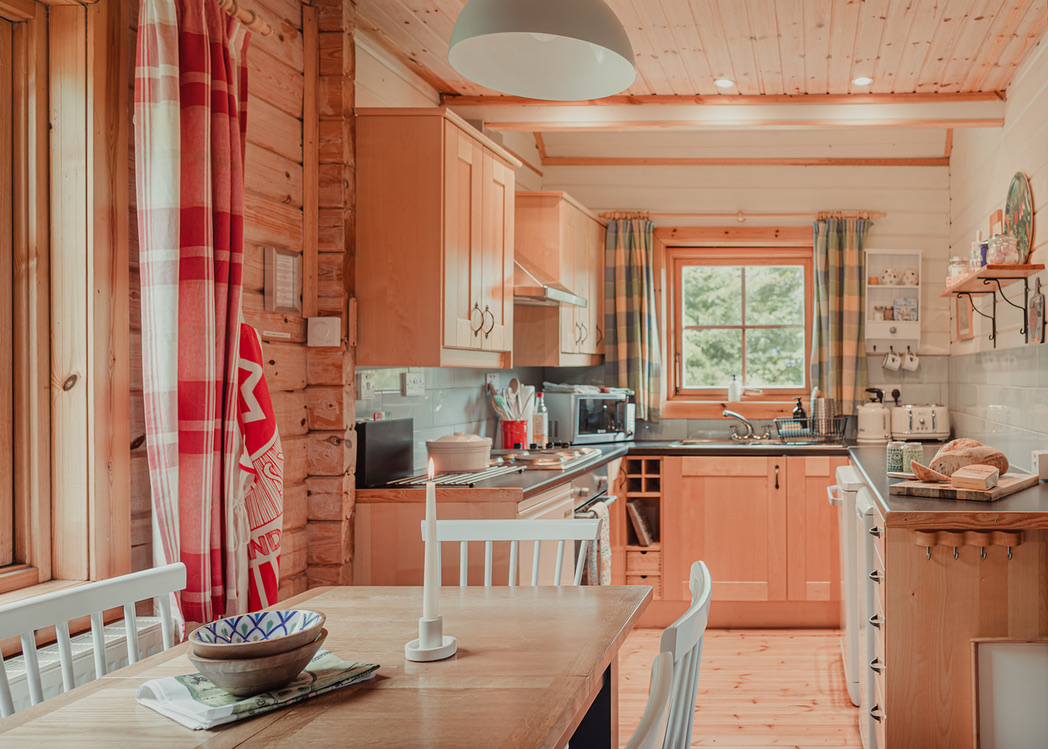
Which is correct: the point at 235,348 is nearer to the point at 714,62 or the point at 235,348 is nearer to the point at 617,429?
the point at 714,62

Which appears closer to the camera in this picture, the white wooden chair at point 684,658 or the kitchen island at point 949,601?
the white wooden chair at point 684,658

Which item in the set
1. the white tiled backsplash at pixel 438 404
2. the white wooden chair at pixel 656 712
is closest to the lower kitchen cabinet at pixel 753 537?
the white tiled backsplash at pixel 438 404

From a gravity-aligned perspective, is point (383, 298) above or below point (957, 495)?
above

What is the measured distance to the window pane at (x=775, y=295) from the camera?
5.32m

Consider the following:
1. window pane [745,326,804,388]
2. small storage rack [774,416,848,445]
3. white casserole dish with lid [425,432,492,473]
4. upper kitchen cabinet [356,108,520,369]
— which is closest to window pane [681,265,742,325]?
window pane [745,326,804,388]

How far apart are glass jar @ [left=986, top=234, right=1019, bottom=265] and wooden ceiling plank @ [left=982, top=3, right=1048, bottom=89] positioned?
72 cm

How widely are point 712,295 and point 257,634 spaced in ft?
14.6

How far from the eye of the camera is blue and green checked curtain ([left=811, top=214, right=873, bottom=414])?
4949mm

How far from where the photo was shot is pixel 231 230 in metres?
2.20

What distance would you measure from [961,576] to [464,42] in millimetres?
1881

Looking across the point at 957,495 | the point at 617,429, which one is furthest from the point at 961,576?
the point at 617,429

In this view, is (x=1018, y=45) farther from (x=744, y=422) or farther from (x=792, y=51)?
(x=744, y=422)

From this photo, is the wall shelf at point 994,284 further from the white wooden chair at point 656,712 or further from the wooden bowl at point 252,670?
the wooden bowl at point 252,670

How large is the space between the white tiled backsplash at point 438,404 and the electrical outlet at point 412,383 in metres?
0.02
